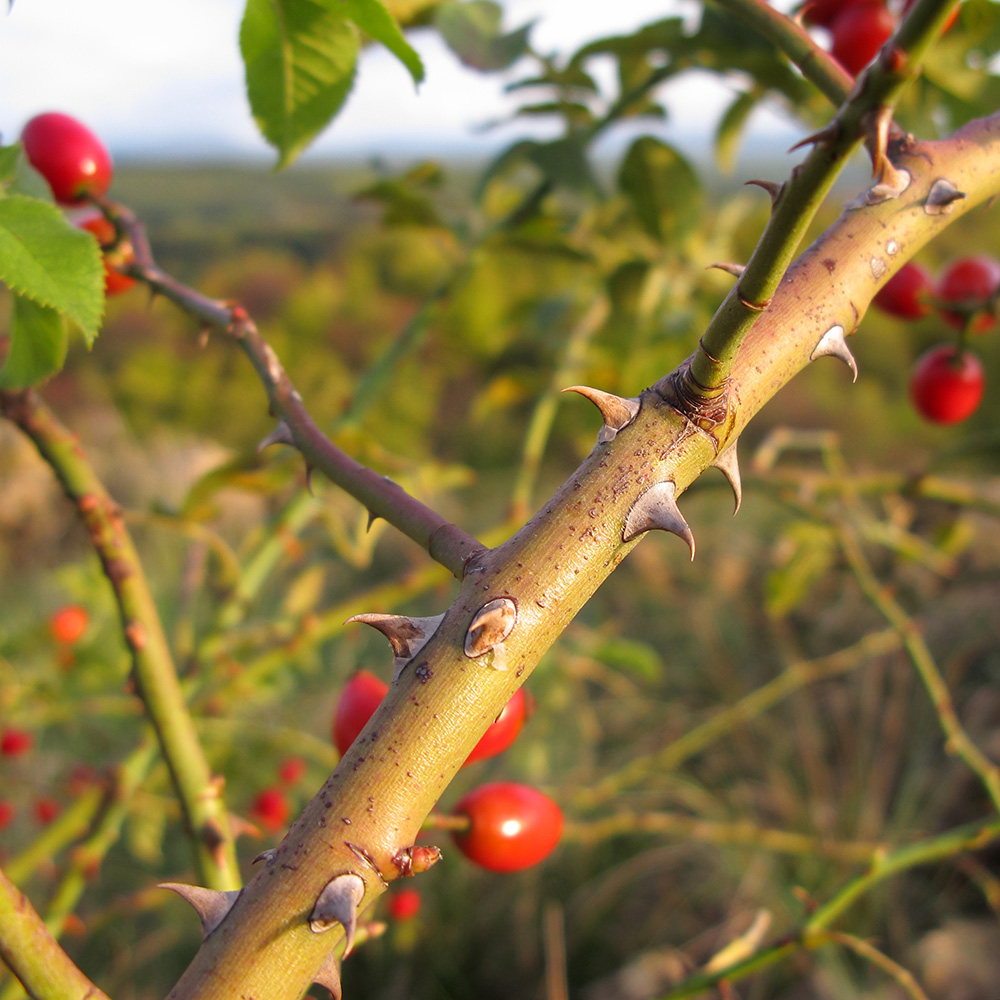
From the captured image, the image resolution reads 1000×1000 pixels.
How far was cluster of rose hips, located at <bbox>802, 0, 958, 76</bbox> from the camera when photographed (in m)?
0.54

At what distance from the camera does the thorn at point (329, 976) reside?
215 mm

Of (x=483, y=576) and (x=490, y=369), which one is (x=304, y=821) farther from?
(x=490, y=369)

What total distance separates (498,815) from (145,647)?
0.18m

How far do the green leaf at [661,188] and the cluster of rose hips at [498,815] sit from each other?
A: 0.48 metres

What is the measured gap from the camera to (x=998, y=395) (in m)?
3.48

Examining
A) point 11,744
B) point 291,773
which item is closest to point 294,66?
point 11,744

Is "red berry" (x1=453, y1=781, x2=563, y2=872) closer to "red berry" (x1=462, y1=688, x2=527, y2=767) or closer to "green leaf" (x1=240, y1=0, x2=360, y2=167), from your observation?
"red berry" (x1=462, y1=688, x2=527, y2=767)

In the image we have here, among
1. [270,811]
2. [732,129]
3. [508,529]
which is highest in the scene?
[732,129]

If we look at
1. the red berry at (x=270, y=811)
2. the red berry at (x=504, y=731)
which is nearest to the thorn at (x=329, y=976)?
the red berry at (x=504, y=731)

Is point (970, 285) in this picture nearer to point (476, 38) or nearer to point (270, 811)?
point (476, 38)

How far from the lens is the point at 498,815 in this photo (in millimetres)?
385

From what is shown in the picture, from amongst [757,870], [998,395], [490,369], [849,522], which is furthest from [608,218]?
[998,395]

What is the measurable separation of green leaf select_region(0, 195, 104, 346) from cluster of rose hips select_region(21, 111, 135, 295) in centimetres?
15

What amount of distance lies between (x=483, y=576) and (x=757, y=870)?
179 cm
